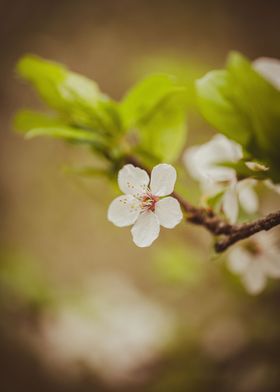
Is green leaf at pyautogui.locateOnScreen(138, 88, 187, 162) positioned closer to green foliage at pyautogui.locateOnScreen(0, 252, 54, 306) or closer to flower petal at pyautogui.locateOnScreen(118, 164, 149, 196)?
flower petal at pyautogui.locateOnScreen(118, 164, 149, 196)

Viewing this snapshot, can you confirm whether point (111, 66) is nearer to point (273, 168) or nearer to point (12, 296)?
point (12, 296)

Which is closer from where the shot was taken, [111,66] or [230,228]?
[230,228]

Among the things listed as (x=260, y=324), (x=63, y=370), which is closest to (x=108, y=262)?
(x=63, y=370)

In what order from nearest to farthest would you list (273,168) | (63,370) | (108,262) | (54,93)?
(273,168) < (54,93) < (63,370) < (108,262)

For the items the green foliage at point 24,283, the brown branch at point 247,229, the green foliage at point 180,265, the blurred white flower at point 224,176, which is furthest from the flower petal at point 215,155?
the green foliage at point 24,283

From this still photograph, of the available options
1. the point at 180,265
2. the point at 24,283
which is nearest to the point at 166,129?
the point at 180,265

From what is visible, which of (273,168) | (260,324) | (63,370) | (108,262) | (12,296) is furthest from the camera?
(108,262)

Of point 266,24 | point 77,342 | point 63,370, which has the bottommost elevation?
point 63,370
